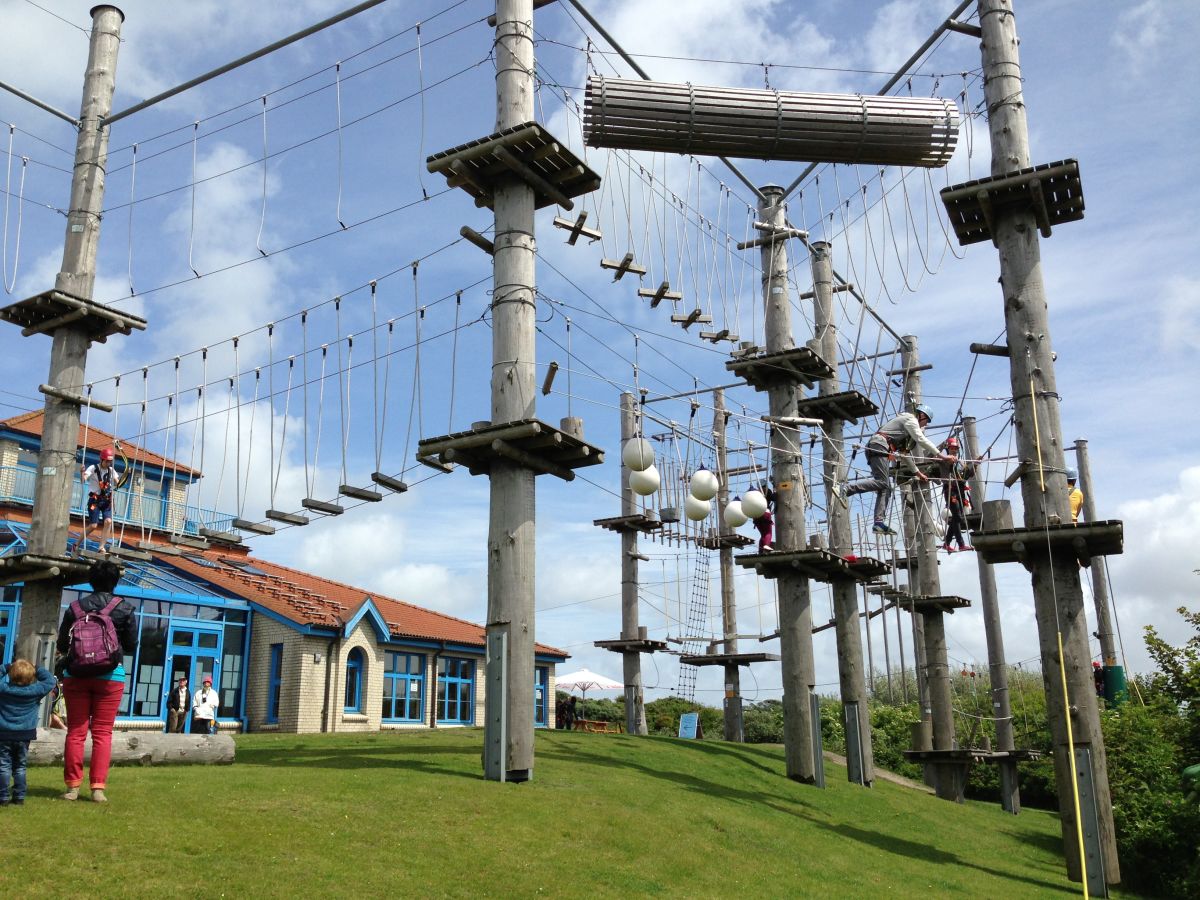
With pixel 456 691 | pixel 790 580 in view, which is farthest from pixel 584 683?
pixel 790 580

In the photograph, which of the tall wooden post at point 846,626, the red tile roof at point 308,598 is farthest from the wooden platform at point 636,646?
the red tile roof at point 308,598

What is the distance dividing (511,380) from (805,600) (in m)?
8.09

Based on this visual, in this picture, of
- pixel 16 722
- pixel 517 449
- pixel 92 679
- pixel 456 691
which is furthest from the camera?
pixel 456 691

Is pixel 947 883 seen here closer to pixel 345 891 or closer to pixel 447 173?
pixel 345 891

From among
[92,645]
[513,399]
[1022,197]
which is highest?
[1022,197]

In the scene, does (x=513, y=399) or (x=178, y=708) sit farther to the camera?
(x=178, y=708)

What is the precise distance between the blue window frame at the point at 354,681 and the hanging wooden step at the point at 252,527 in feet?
44.2

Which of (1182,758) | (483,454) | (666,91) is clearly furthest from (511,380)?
(1182,758)

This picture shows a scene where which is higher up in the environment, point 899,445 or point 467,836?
point 899,445

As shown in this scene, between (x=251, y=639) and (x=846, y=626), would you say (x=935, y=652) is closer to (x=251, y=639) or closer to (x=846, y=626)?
(x=846, y=626)

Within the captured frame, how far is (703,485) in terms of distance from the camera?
16.5m

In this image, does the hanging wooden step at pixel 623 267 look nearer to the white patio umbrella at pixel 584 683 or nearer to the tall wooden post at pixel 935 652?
the tall wooden post at pixel 935 652

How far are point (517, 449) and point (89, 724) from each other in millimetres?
6317

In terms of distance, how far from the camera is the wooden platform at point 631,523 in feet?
90.0
